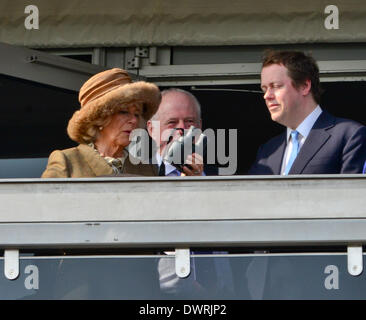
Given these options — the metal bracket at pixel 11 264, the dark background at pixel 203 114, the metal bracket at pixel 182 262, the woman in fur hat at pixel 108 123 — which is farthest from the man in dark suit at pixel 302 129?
the dark background at pixel 203 114

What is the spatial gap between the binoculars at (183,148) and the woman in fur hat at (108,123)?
0.15 m

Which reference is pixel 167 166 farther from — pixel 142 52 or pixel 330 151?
pixel 142 52

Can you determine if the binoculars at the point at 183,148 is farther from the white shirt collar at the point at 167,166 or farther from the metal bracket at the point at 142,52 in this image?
the metal bracket at the point at 142,52

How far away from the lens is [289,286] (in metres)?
2.96

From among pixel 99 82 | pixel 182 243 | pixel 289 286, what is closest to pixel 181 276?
pixel 182 243

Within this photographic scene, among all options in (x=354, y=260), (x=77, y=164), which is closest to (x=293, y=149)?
(x=77, y=164)

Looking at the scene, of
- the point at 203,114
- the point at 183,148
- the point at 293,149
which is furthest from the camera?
the point at 203,114

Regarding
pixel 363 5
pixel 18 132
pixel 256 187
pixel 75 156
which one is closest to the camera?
pixel 256 187

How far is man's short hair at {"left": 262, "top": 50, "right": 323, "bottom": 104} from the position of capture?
13.3ft

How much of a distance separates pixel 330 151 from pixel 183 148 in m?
0.55

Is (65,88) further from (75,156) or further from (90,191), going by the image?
(90,191)

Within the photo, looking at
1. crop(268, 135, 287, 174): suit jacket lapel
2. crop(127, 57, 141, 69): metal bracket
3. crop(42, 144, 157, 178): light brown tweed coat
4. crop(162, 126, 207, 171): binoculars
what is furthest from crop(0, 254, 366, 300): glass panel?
crop(127, 57, 141, 69): metal bracket

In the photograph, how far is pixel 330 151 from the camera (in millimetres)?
3836

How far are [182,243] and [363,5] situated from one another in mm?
3184
